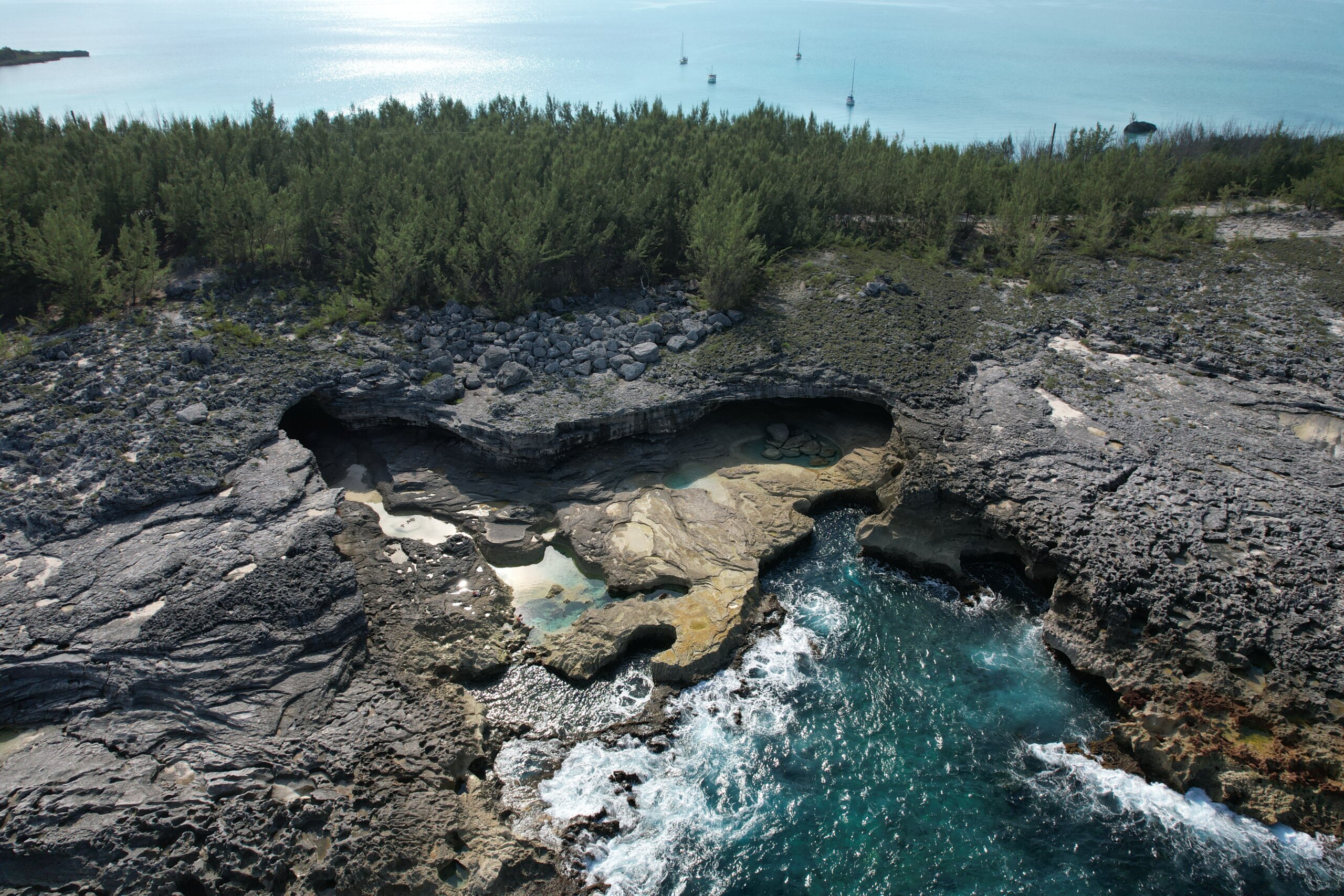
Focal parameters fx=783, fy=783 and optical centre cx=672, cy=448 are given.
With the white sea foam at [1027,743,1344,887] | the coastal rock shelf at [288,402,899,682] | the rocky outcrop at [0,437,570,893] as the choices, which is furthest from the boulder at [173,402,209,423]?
the white sea foam at [1027,743,1344,887]

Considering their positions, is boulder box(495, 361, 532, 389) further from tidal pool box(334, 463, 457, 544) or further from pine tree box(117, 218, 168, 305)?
pine tree box(117, 218, 168, 305)

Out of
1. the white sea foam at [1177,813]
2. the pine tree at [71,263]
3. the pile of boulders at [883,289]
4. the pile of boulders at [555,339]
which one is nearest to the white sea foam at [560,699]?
the white sea foam at [1177,813]

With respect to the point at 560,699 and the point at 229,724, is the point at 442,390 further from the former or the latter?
the point at 229,724

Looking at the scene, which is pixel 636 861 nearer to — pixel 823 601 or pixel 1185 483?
pixel 823 601

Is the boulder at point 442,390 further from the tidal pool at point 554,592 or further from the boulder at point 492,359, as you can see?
the tidal pool at point 554,592

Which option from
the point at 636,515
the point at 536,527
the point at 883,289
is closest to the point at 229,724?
the point at 536,527

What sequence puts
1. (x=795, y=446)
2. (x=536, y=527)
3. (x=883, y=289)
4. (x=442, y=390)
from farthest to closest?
1. (x=883, y=289)
2. (x=795, y=446)
3. (x=442, y=390)
4. (x=536, y=527)
